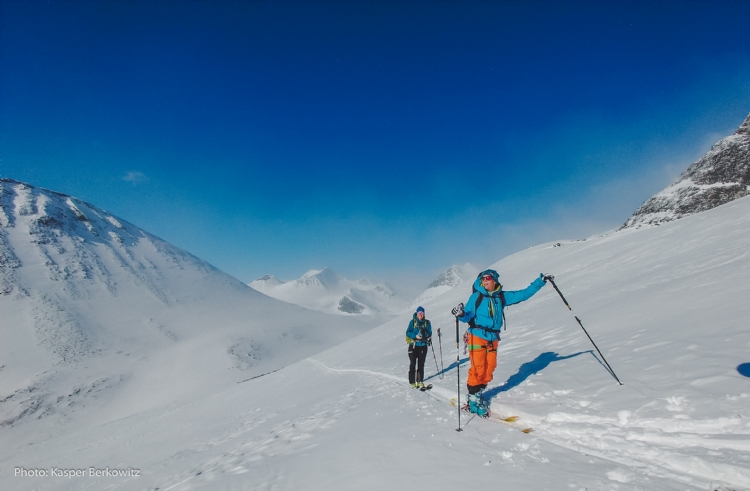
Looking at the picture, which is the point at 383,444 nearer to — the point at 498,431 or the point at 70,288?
the point at 498,431

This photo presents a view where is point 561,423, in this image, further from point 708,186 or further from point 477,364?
point 708,186

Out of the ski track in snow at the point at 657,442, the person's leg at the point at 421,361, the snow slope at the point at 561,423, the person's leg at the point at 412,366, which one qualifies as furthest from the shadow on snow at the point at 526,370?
the person's leg at the point at 412,366

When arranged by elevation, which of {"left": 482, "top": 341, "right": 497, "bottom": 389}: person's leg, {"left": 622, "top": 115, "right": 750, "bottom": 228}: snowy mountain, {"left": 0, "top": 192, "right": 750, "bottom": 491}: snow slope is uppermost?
{"left": 622, "top": 115, "right": 750, "bottom": 228}: snowy mountain

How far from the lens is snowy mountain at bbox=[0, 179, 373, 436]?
41.3m

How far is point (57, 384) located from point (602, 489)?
2307 inches

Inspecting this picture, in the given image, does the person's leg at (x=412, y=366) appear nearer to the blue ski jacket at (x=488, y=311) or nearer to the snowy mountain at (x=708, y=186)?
the blue ski jacket at (x=488, y=311)

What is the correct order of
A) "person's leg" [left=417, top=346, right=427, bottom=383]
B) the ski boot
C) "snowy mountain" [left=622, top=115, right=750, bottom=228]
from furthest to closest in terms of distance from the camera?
"snowy mountain" [left=622, top=115, right=750, bottom=228], "person's leg" [left=417, top=346, right=427, bottom=383], the ski boot

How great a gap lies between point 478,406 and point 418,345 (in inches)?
179

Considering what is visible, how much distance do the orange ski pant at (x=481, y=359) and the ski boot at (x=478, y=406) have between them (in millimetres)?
253

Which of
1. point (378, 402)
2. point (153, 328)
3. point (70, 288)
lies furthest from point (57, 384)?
point (378, 402)

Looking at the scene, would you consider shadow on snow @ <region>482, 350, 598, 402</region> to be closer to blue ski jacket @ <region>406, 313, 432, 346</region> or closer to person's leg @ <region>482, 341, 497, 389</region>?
person's leg @ <region>482, 341, 497, 389</region>

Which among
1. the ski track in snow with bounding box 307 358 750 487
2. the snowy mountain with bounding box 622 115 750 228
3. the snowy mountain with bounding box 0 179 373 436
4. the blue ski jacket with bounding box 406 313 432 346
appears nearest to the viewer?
the ski track in snow with bounding box 307 358 750 487

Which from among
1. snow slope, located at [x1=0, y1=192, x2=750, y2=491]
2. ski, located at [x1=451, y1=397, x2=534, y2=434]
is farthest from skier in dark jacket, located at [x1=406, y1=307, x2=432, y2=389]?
ski, located at [x1=451, y1=397, x2=534, y2=434]

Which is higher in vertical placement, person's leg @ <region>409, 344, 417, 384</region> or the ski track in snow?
person's leg @ <region>409, 344, 417, 384</region>
